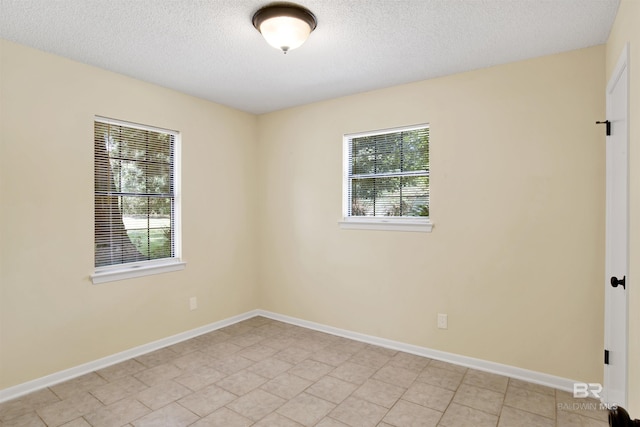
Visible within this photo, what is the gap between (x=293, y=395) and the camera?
2.64 meters

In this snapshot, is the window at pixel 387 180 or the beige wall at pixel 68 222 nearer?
the beige wall at pixel 68 222

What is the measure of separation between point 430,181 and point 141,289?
9.67 ft

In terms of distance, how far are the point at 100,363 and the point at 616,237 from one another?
13.5 ft

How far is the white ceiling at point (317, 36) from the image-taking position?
6.96 feet

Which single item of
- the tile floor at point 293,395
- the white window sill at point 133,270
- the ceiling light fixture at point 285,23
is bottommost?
the tile floor at point 293,395

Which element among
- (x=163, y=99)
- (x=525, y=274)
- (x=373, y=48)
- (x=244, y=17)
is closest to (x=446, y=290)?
(x=525, y=274)

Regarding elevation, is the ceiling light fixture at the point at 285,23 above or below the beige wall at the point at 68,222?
above

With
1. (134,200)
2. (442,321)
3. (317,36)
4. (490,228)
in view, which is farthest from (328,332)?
(317,36)

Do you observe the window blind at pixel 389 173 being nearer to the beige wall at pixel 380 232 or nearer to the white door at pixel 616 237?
the beige wall at pixel 380 232

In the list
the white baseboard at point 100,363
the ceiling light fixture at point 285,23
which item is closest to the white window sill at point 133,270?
the white baseboard at point 100,363

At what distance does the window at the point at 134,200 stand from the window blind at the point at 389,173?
1925mm

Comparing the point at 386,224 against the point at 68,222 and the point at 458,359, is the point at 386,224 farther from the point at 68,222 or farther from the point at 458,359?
the point at 68,222

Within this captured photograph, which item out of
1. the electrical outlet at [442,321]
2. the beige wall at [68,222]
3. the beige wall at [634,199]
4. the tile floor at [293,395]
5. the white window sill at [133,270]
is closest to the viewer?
the beige wall at [634,199]

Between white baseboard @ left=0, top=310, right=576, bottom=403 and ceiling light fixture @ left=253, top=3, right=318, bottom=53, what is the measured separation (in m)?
2.86
